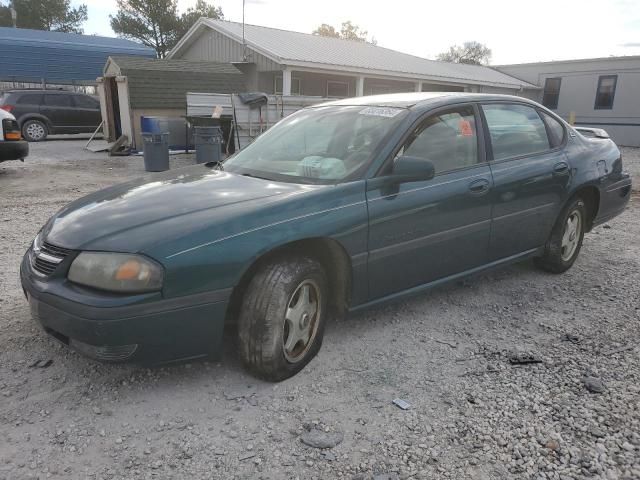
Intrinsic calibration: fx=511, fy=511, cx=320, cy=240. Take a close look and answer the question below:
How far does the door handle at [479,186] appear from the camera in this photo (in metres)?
3.61

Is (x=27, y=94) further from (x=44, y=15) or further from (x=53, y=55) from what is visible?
(x=44, y=15)

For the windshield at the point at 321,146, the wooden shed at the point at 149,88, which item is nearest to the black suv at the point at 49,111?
the wooden shed at the point at 149,88

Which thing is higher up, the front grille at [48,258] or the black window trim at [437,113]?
the black window trim at [437,113]

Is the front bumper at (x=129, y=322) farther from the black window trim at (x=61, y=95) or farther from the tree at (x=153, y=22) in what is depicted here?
the tree at (x=153, y=22)

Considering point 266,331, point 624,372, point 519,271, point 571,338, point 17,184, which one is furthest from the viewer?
point 17,184

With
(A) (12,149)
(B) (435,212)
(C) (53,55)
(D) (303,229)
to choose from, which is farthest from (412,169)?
(C) (53,55)

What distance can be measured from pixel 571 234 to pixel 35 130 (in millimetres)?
17787

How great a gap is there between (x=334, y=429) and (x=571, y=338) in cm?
195

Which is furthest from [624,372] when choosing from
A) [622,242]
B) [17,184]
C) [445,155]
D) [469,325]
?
[17,184]

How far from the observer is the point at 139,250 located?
2424 mm

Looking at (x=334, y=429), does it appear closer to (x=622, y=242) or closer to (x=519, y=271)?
(x=519, y=271)

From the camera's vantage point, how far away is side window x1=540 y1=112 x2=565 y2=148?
444 centimetres

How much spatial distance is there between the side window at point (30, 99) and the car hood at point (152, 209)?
16.3m

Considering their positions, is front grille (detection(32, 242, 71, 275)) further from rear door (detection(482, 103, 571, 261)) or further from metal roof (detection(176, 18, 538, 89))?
metal roof (detection(176, 18, 538, 89))
